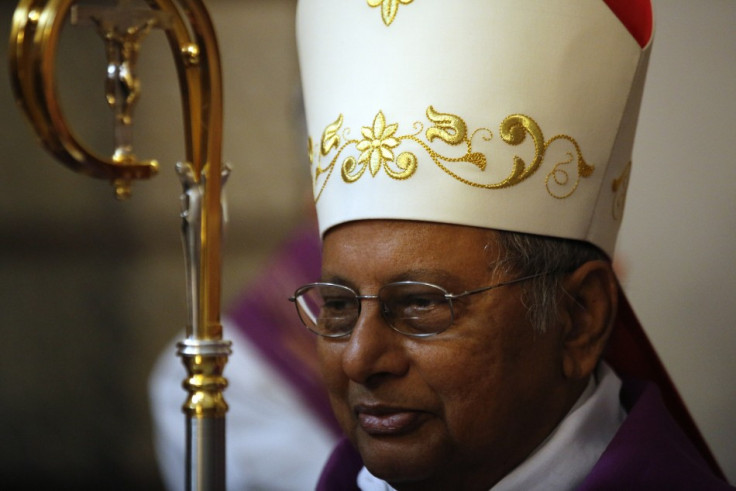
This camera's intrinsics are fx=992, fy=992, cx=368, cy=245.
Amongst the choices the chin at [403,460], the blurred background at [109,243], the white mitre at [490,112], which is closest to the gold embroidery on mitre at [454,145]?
the white mitre at [490,112]

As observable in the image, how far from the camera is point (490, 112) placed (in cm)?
167

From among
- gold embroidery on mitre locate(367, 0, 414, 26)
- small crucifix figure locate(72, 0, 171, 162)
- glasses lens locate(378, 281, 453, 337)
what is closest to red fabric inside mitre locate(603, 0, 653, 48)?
gold embroidery on mitre locate(367, 0, 414, 26)

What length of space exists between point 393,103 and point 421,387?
1.60ft

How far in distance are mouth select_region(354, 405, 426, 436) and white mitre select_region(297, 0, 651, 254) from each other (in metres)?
0.32

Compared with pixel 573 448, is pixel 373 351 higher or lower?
higher

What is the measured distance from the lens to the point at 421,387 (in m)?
1.61

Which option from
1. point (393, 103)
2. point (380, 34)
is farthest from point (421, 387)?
point (380, 34)

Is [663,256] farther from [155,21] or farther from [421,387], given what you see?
[155,21]

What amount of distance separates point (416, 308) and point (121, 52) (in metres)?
0.62

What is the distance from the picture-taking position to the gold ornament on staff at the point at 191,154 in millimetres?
1332

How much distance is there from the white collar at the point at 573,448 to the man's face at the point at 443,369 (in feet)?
0.15

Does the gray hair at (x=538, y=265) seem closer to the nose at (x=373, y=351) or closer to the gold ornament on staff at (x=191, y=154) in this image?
the nose at (x=373, y=351)

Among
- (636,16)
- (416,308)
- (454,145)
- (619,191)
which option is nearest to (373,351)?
(416,308)

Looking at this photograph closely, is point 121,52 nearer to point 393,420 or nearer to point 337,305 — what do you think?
point 337,305
